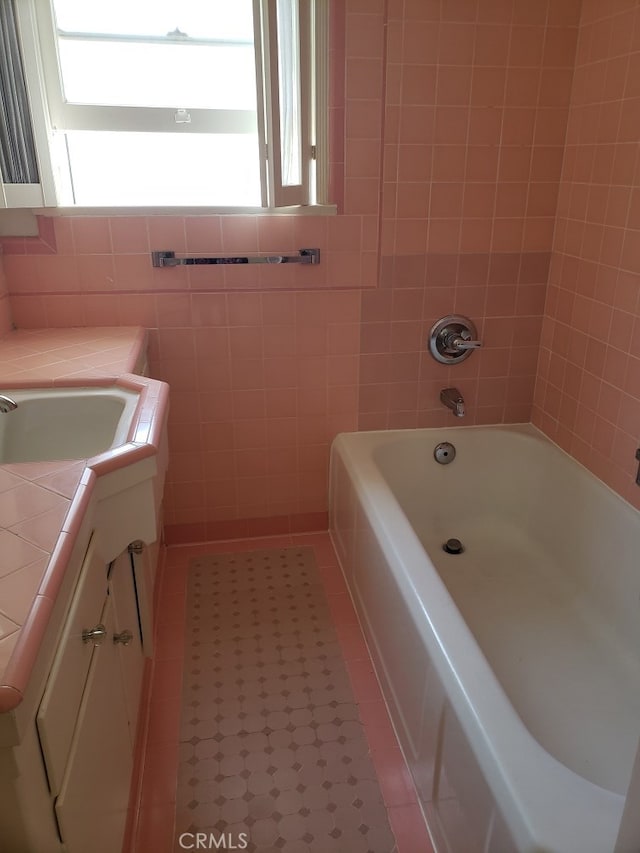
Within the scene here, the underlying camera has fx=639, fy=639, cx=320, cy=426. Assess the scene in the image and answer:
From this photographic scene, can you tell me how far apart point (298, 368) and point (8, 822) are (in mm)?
1719

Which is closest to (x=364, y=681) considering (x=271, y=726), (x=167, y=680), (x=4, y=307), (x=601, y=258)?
(x=271, y=726)

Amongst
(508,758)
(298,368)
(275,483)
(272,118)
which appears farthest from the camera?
(275,483)

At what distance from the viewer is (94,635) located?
3.46 ft

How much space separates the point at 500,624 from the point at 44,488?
1.41 m

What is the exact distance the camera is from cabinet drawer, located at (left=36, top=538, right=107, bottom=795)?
2.68 feet

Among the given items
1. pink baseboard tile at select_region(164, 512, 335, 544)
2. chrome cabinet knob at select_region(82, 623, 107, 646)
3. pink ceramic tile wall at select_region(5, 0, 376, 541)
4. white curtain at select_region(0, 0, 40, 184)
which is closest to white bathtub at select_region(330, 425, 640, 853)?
pink baseboard tile at select_region(164, 512, 335, 544)

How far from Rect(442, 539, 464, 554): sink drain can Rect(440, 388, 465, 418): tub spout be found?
0.46m

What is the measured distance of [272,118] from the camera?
1866 millimetres

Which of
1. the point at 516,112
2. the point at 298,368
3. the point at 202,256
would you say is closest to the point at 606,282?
the point at 516,112

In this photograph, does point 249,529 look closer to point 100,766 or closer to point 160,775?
point 160,775

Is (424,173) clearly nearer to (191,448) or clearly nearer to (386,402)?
(386,402)

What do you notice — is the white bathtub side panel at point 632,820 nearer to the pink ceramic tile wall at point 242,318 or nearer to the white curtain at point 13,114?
the pink ceramic tile wall at point 242,318

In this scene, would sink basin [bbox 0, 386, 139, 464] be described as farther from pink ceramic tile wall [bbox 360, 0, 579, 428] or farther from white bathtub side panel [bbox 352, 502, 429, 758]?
pink ceramic tile wall [bbox 360, 0, 579, 428]

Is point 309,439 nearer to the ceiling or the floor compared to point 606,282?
nearer to the floor
